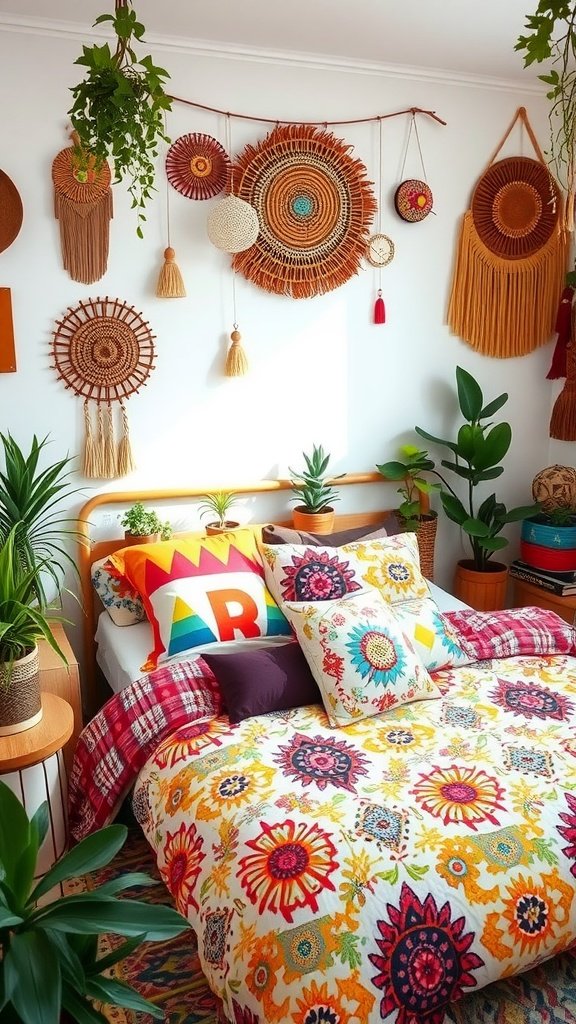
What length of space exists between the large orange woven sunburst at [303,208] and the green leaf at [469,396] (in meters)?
0.66

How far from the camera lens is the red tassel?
382 centimetres

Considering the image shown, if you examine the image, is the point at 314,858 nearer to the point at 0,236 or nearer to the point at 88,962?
the point at 88,962

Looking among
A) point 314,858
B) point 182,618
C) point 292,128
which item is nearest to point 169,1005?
point 314,858

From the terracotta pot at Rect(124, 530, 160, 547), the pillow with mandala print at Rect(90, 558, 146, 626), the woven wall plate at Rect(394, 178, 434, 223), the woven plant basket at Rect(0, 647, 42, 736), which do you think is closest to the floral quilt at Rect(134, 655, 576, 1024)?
the woven plant basket at Rect(0, 647, 42, 736)

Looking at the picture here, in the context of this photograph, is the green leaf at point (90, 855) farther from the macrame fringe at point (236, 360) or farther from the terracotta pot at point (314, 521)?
the macrame fringe at point (236, 360)

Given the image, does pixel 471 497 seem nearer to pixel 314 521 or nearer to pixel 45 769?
pixel 314 521

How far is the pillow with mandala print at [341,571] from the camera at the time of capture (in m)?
2.80

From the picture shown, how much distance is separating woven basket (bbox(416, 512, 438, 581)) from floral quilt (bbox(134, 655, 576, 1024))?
4.25ft

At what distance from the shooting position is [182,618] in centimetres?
275

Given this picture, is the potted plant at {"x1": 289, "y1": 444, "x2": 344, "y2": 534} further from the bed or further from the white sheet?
the bed

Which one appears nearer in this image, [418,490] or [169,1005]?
[169,1005]

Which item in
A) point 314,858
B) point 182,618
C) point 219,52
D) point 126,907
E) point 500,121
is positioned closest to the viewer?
point 126,907

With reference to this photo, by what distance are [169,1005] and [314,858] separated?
579 mm

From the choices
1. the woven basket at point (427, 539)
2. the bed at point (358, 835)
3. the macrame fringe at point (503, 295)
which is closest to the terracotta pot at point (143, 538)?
the bed at point (358, 835)
